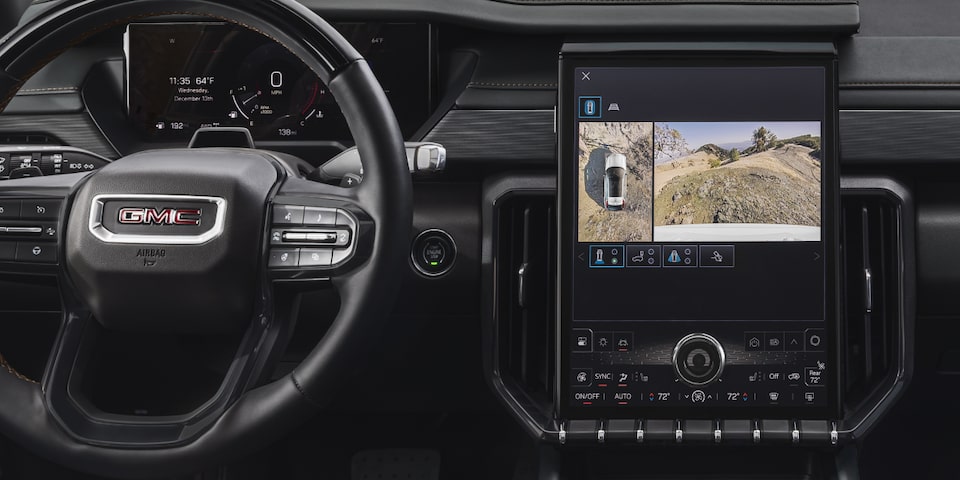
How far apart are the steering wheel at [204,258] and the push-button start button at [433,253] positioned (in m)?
0.31

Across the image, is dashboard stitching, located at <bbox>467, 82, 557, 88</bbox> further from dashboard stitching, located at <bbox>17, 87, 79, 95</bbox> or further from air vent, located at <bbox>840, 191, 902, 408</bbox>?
dashboard stitching, located at <bbox>17, 87, 79, 95</bbox>

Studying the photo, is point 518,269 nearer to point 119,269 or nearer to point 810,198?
point 810,198

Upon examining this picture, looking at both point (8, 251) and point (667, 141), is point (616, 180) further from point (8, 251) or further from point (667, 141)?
point (8, 251)

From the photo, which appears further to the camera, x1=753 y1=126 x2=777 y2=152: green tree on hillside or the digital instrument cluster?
the digital instrument cluster

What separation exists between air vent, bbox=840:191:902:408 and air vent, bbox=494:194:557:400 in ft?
1.34

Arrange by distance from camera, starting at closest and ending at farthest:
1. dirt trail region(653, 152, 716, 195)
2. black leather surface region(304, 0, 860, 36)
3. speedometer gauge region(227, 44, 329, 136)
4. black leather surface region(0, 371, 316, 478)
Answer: black leather surface region(0, 371, 316, 478) < dirt trail region(653, 152, 716, 195) < black leather surface region(304, 0, 860, 36) < speedometer gauge region(227, 44, 329, 136)

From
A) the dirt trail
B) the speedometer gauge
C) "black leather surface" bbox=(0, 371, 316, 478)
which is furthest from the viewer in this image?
the speedometer gauge

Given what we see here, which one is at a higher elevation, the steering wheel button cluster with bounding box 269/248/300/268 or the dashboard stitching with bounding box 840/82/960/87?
the dashboard stitching with bounding box 840/82/960/87

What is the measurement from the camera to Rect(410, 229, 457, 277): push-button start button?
1460mm

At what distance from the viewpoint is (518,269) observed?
145 cm

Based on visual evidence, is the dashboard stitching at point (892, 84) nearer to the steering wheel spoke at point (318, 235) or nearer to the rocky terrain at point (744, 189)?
the rocky terrain at point (744, 189)

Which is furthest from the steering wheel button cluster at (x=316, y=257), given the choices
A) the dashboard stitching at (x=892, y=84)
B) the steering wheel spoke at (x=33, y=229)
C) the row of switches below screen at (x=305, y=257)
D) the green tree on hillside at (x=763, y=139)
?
the dashboard stitching at (x=892, y=84)

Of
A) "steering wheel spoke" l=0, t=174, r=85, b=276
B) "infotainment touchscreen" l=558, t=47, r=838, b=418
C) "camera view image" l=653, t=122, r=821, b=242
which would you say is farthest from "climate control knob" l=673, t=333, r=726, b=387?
"steering wheel spoke" l=0, t=174, r=85, b=276

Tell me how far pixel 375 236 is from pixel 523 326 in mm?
436
